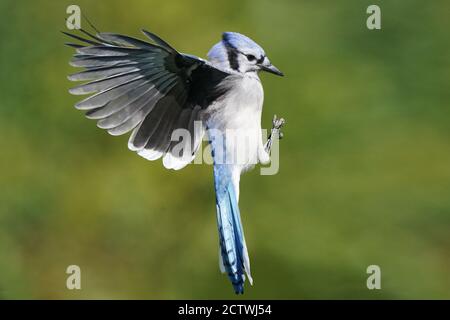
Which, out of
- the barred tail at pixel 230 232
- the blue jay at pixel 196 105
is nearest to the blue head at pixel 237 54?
the blue jay at pixel 196 105

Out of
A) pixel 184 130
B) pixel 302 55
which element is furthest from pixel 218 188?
pixel 302 55

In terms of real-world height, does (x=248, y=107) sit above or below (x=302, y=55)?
below

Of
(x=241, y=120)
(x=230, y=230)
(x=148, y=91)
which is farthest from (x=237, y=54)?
(x=230, y=230)

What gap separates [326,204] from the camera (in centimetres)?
418

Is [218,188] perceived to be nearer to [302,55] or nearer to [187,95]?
[187,95]

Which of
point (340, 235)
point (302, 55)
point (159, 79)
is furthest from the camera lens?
point (302, 55)

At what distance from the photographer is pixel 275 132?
122 inches

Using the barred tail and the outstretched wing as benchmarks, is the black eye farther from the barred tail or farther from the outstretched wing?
the barred tail

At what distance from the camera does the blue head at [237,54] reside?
9.91 feet

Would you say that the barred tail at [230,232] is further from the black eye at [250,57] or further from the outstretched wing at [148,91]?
the black eye at [250,57]

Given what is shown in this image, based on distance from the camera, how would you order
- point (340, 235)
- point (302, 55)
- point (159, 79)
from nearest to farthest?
point (159, 79) → point (340, 235) → point (302, 55)

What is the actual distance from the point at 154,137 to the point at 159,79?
21 centimetres

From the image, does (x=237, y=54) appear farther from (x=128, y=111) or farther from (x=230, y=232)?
(x=230, y=232)

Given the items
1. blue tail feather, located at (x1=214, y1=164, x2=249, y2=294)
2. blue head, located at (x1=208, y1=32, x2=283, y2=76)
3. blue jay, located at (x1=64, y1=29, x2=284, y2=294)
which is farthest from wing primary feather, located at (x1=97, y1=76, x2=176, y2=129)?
blue tail feather, located at (x1=214, y1=164, x2=249, y2=294)
